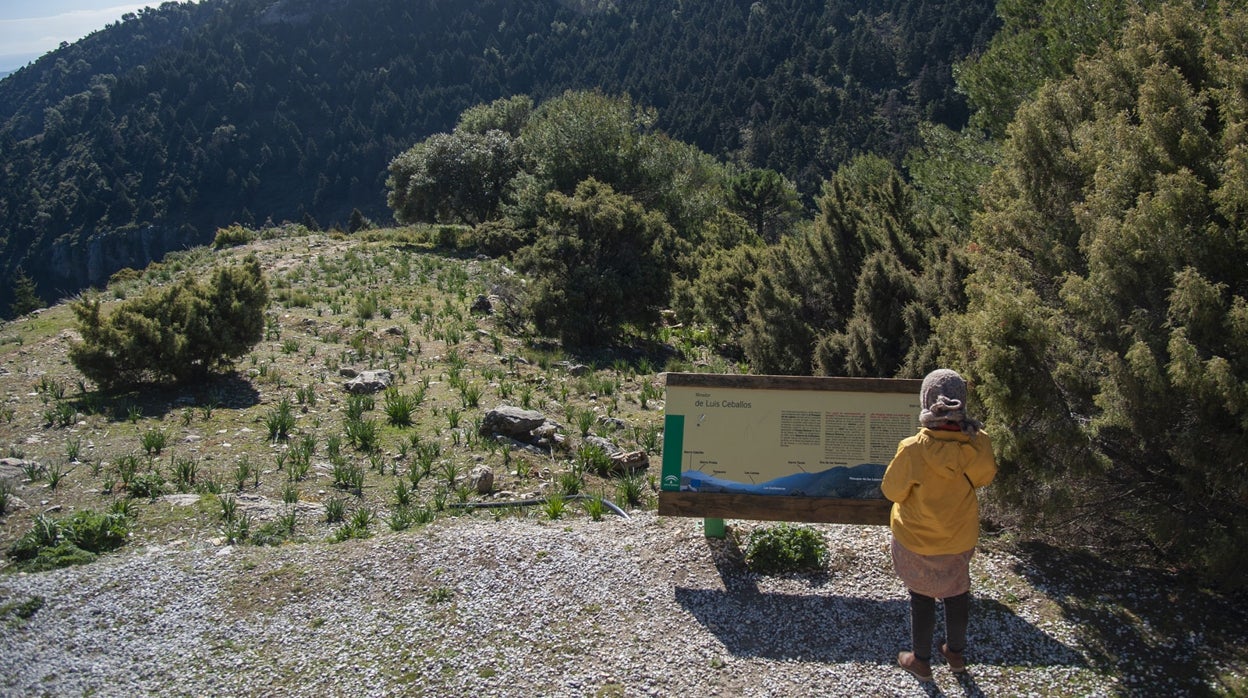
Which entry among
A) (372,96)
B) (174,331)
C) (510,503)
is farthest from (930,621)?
(372,96)

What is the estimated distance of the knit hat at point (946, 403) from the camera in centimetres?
389

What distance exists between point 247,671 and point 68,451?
4.48 metres

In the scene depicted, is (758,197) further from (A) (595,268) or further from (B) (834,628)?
(B) (834,628)

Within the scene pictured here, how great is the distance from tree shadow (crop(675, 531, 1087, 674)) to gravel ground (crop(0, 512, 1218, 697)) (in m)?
0.01

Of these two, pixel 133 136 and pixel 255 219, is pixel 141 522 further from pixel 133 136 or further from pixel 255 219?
pixel 133 136

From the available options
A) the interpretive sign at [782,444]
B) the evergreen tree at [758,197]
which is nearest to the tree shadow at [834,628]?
the interpretive sign at [782,444]

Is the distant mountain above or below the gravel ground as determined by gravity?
above

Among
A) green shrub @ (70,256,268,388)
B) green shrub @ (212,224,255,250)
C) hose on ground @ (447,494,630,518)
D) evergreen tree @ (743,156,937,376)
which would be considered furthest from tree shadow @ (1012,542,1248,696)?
green shrub @ (212,224,255,250)

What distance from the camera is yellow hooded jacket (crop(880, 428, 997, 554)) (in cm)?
394

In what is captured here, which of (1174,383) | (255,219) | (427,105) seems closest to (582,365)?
(1174,383)

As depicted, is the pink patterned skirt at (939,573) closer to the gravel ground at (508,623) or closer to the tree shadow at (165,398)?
the gravel ground at (508,623)

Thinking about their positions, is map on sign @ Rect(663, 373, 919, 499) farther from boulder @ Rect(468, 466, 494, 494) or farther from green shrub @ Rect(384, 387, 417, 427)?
green shrub @ Rect(384, 387, 417, 427)

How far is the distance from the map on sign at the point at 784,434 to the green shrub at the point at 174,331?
756 cm

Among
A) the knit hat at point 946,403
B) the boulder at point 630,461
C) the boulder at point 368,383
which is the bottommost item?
the boulder at point 630,461
